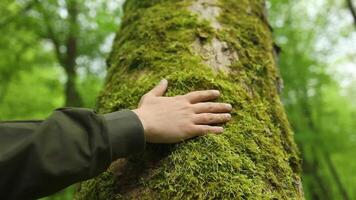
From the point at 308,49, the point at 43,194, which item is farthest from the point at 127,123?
the point at 308,49

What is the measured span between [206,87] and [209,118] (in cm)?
23

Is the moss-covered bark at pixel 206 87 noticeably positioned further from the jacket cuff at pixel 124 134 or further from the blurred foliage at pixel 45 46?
the blurred foliage at pixel 45 46

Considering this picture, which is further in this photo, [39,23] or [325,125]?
[325,125]

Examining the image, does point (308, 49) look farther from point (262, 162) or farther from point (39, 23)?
point (262, 162)

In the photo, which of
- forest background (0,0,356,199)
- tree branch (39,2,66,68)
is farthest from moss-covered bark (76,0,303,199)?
tree branch (39,2,66,68)

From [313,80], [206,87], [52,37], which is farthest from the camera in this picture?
[313,80]

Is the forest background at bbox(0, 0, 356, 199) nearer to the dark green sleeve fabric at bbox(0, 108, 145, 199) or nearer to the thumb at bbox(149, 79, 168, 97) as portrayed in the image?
the thumb at bbox(149, 79, 168, 97)

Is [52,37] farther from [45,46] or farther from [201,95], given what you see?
[201,95]

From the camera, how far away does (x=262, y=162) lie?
1.63 m

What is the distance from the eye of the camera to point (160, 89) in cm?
182

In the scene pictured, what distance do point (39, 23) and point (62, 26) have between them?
683 millimetres

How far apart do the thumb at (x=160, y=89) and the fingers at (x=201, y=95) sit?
125 mm

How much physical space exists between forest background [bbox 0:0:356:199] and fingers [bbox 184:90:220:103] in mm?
6338

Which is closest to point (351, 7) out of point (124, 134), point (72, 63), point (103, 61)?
point (103, 61)
